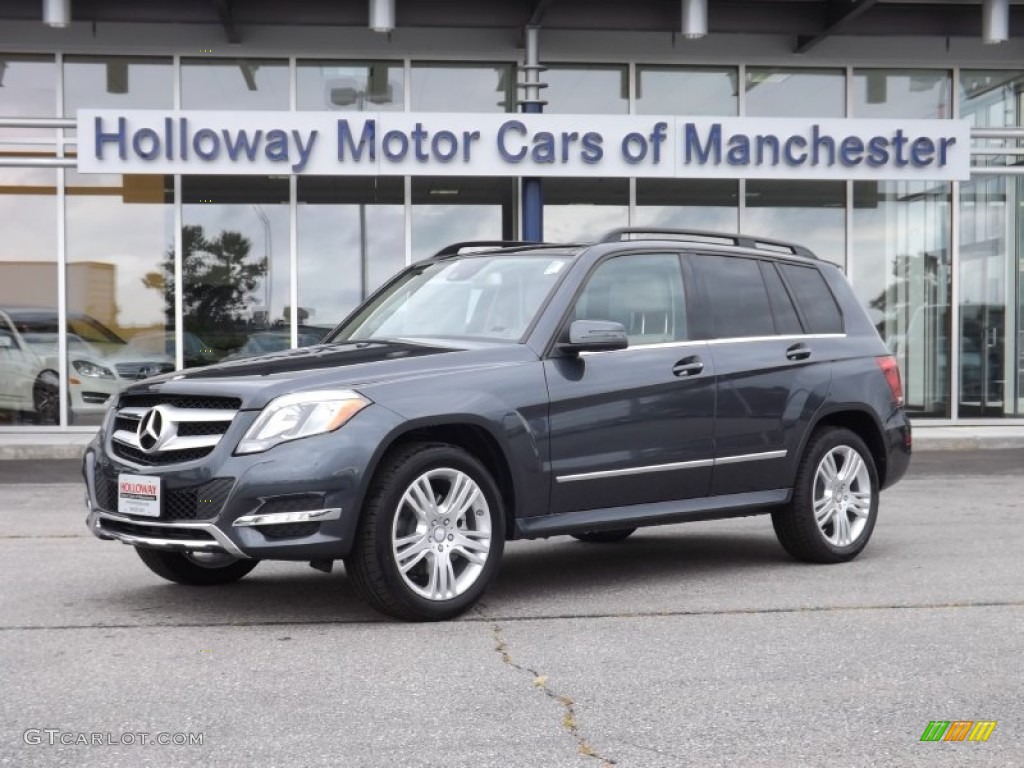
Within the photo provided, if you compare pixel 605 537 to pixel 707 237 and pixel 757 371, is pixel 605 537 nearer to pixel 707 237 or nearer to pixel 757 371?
pixel 757 371

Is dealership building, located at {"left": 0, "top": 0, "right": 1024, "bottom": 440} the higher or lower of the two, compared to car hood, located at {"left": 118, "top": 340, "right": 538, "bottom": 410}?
higher

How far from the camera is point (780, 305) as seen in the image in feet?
25.0

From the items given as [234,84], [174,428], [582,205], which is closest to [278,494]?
[174,428]

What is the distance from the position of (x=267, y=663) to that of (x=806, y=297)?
4.05 metres

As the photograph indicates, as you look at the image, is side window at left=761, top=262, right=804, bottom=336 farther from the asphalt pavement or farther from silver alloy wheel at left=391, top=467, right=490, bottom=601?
silver alloy wheel at left=391, top=467, right=490, bottom=601

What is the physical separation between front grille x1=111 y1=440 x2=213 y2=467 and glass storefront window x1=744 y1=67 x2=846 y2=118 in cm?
1388

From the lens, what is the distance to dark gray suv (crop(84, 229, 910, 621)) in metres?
5.57

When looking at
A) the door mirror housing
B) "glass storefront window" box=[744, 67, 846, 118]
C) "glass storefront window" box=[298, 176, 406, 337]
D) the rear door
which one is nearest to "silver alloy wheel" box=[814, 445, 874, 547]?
the rear door

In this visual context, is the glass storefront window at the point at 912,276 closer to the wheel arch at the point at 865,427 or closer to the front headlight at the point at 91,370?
the front headlight at the point at 91,370

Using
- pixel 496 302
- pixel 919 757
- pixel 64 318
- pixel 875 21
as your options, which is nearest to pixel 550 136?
pixel 875 21

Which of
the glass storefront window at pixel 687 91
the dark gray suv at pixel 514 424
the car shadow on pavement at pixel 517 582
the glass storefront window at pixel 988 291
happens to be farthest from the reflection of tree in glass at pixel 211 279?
the dark gray suv at pixel 514 424

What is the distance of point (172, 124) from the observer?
16203mm

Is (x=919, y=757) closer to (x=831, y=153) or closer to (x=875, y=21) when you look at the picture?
(x=831, y=153)

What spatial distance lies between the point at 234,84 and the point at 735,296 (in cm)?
1181
